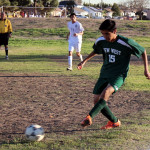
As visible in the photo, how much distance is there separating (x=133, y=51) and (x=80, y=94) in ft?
12.1

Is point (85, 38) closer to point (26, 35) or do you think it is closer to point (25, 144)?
point (26, 35)

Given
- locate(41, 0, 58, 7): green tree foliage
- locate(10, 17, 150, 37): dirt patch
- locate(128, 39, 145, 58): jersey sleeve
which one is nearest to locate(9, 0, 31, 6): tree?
locate(41, 0, 58, 7): green tree foliage

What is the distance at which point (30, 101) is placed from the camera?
834 centimetres

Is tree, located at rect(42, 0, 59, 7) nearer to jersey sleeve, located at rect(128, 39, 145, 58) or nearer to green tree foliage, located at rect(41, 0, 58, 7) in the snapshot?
green tree foliage, located at rect(41, 0, 58, 7)

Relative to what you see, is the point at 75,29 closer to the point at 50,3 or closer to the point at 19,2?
the point at 19,2

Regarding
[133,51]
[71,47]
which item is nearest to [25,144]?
[133,51]

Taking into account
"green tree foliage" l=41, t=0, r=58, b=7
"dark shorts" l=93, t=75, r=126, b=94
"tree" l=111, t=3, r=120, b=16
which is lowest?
"tree" l=111, t=3, r=120, b=16

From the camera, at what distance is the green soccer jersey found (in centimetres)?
568

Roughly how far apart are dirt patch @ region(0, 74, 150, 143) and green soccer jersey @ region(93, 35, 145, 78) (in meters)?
1.12

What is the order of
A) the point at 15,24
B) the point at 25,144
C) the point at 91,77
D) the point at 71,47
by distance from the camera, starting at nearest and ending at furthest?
the point at 25,144 → the point at 91,77 → the point at 71,47 → the point at 15,24

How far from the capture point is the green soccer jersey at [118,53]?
5.68 m

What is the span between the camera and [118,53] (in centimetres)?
573

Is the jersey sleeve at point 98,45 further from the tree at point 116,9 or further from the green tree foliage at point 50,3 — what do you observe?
the tree at point 116,9

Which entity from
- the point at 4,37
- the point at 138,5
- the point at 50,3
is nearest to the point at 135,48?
the point at 4,37
